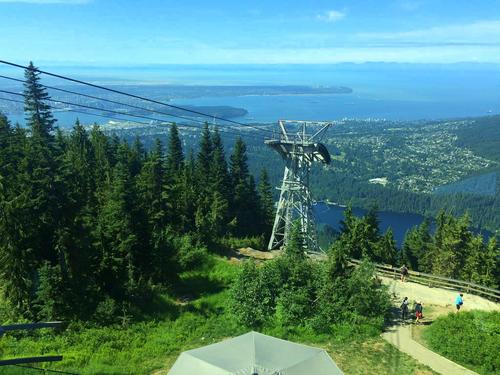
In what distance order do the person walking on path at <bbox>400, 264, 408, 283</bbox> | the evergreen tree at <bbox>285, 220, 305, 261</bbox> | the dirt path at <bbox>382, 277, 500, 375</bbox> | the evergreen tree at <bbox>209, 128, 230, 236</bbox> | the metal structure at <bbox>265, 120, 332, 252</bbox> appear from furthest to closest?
the evergreen tree at <bbox>209, 128, 230, 236</bbox>, the metal structure at <bbox>265, 120, 332, 252</bbox>, the person walking on path at <bbox>400, 264, 408, 283</bbox>, the evergreen tree at <bbox>285, 220, 305, 261</bbox>, the dirt path at <bbox>382, 277, 500, 375</bbox>

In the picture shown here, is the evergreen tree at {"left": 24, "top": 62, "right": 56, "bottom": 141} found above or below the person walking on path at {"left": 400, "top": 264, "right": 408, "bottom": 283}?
above

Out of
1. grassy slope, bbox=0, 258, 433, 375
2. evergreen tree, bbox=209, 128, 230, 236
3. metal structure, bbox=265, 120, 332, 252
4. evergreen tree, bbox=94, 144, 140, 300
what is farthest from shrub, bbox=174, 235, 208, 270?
evergreen tree, bbox=209, 128, 230, 236

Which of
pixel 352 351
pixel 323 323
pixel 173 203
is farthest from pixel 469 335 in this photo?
pixel 173 203

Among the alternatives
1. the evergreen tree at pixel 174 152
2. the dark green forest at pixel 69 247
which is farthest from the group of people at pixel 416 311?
the evergreen tree at pixel 174 152

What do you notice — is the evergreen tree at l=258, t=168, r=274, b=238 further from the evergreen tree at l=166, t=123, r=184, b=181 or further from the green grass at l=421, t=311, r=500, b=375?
the green grass at l=421, t=311, r=500, b=375

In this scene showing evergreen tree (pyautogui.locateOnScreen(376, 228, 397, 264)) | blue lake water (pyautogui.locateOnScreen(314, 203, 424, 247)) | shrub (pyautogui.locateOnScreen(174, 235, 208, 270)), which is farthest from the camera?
blue lake water (pyautogui.locateOnScreen(314, 203, 424, 247))

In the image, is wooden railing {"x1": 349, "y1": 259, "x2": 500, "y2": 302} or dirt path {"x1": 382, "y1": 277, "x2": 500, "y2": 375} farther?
wooden railing {"x1": 349, "y1": 259, "x2": 500, "y2": 302}

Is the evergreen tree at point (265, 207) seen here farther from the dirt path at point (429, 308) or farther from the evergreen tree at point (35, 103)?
the evergreen tree at point (35, 103)
